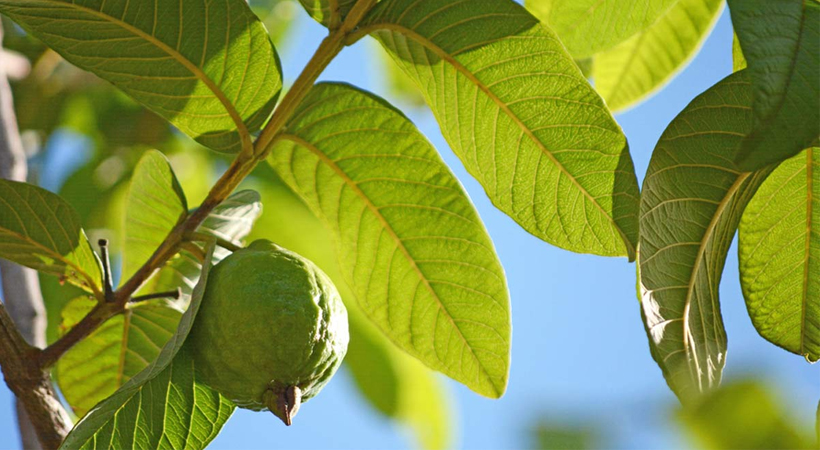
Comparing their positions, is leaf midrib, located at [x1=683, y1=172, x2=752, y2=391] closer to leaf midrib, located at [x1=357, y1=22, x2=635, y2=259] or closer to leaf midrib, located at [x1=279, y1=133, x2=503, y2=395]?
leaf midrib, located at [x1=357, y1=22, x2=635, y2=259]

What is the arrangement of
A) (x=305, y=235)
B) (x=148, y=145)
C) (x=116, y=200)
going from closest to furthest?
1. (x=305, y=235)
2. (x=116, y=200)
3. (x=148, y=145)

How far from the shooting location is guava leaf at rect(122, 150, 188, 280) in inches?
53.0

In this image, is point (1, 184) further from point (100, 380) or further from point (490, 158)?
point (490, 158)

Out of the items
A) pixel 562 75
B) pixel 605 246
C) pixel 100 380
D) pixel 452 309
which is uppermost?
pixel 562 75

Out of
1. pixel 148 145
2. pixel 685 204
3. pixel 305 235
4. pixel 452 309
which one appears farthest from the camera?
pixel 148 145

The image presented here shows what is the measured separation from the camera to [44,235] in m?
1.24

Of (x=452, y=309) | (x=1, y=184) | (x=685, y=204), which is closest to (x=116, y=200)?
(x=1, y=184)

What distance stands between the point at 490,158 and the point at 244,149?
35 centimetres

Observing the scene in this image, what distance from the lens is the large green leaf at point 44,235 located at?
3.98 feet

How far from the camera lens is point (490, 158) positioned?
3.92 feet

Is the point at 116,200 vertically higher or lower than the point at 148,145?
lower

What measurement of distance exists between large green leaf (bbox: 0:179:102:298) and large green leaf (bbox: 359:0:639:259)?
51 cm

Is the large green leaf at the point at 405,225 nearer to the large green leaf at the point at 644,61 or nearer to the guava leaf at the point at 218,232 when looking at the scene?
the guava leaf at the point at 218,232

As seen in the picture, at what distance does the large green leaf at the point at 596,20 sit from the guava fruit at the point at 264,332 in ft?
2.20
